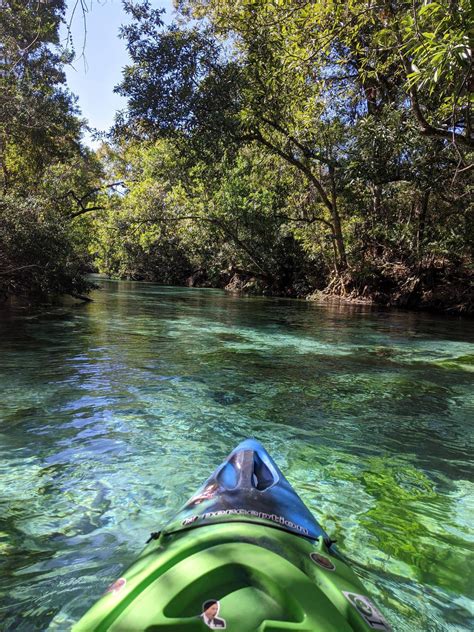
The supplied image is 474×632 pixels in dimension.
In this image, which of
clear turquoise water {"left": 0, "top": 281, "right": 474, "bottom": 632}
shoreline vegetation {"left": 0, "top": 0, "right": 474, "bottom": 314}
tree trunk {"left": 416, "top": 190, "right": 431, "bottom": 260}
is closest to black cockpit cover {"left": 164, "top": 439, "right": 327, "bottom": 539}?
clear turquoise water {"left": 0, "top": 281, "right": 474, "bottom": 632}

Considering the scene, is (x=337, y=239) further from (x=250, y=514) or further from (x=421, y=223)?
(x=250, y=514)

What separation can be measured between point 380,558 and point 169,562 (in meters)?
1.43

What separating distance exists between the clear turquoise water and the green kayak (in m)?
0.72

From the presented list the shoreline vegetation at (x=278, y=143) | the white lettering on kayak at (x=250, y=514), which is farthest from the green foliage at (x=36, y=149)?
the white lettering on kayak at (x=250, y=514)

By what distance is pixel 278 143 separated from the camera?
55.4 ft

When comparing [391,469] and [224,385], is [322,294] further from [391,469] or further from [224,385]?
[391,469]

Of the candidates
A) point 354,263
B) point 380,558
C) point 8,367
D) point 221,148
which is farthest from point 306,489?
point 354,263

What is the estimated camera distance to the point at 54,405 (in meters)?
4.54

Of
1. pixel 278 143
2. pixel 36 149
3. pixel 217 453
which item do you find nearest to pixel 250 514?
pixel 217 453

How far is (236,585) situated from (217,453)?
91.8 inches

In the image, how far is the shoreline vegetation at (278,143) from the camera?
322 inches

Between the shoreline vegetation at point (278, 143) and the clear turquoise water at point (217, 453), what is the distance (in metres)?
3.67

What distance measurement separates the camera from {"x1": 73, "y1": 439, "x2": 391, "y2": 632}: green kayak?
1.18 metres

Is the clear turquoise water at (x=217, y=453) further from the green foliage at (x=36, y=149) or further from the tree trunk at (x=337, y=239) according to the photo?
the tree trunk at (x=337, y=239)
